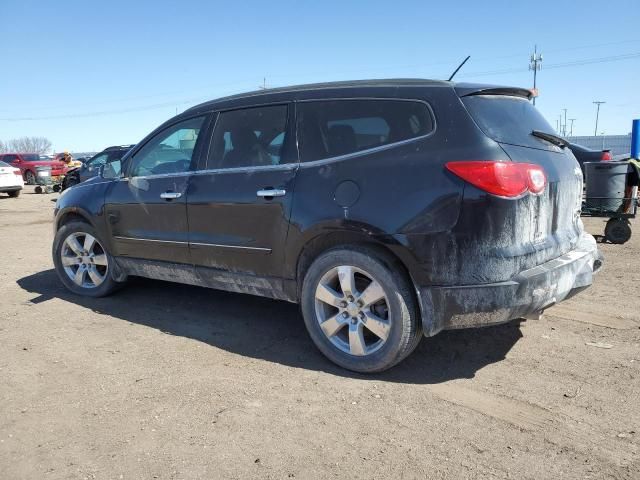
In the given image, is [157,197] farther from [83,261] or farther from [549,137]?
[549,137]

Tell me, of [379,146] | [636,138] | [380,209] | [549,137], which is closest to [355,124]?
[379,146]

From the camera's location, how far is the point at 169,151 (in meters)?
4.71

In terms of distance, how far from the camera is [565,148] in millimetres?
3852

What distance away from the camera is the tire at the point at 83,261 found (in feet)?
17.1

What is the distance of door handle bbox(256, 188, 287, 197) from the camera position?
369 centimetres

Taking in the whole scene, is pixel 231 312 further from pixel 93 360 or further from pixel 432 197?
pixel 432 197

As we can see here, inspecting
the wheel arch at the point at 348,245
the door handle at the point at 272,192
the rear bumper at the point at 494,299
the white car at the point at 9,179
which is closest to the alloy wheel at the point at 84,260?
the door handle at the point at 272,192

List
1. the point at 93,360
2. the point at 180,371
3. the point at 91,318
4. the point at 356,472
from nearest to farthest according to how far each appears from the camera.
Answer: the point at 356,472 < the point at 180,371 < the point at 93,360 < the point at 91,318

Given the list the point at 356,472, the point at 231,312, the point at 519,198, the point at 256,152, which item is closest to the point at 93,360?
the point at 231,312

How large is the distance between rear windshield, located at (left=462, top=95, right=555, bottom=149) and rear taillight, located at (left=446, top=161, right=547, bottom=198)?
0.22 m

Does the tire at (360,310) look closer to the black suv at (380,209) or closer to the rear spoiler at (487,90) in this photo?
the black suv at (380,209)

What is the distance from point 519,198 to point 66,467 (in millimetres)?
Result: 2774

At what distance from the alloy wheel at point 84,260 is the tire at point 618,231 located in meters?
7.02

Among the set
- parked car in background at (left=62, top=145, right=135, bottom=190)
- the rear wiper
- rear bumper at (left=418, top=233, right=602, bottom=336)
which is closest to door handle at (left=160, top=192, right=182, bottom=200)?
rear bumper at (left=418, top=233, right=602, bottom=336)
